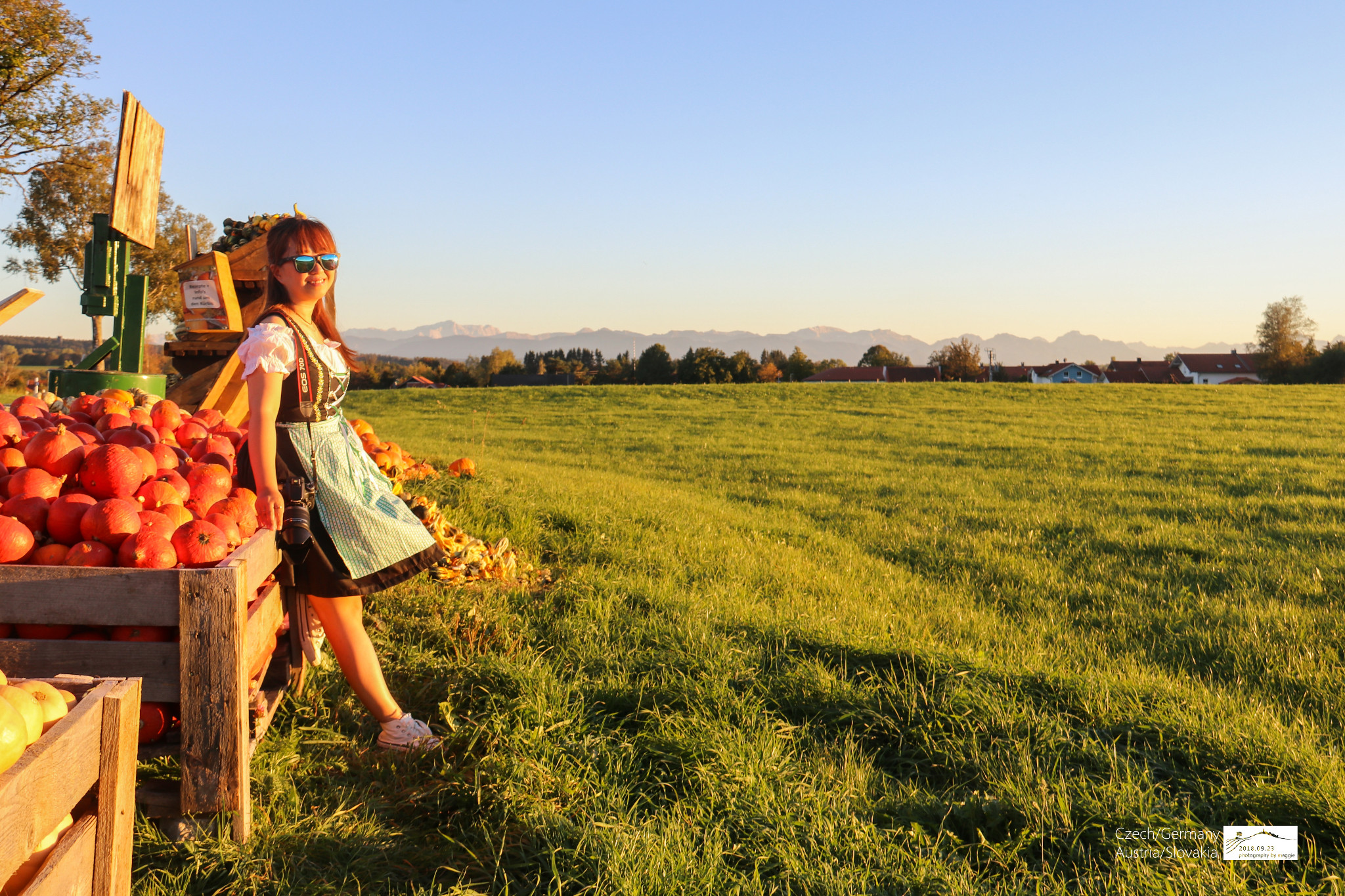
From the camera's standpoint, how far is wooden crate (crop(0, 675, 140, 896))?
1.43 meters

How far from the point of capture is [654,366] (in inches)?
2977

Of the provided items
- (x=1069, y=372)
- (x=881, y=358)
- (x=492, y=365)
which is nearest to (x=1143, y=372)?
(x=1069, y=372)

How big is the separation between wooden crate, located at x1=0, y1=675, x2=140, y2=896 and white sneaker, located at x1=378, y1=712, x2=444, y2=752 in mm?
1398

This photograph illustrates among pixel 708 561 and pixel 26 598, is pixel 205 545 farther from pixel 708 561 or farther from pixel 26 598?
pixel 708 561

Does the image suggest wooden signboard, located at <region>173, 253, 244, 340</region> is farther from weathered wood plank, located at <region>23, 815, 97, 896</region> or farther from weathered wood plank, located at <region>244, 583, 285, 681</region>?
weathered wood plank, located at <region>23, 815, 97, 896</region>

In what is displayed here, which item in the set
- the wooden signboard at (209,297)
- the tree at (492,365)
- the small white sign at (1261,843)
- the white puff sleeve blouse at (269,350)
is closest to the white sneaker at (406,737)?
the white puff sleeve blouse at (269,350)

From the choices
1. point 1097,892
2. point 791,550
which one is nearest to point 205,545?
point 1097,892

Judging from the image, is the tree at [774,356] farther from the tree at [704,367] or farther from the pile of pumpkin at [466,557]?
the pile of pumpkin at [466,557]

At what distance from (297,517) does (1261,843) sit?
3.74 metres

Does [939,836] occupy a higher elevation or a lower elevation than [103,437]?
lower

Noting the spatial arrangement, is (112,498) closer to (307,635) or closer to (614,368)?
(307,635)

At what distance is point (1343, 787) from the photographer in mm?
2803

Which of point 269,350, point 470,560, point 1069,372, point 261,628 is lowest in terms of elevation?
point 470,560

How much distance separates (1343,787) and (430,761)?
3545 millimetres
